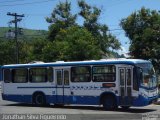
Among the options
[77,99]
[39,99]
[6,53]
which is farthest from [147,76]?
[6,53]

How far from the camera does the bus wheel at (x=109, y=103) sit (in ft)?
73.9

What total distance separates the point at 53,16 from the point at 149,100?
37511 millimetres

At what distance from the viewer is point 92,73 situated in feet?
76.6

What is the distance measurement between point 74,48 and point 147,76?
24.0 metres

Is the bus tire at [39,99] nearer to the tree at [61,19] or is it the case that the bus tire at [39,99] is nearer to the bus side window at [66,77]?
the bus side window at [66,77]

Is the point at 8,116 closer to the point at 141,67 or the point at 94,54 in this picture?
the point at 141,67

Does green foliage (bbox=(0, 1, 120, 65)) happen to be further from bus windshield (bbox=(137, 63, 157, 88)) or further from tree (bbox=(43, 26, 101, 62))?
bus windshield (bbox=(137, 63, 157, 88))

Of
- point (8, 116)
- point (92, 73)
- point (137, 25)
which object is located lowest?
point (8, 116)

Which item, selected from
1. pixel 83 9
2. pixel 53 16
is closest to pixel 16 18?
pixel 53 16

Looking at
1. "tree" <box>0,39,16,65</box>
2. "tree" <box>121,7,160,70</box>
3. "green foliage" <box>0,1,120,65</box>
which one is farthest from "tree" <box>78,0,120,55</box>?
"tree" <box>0,39,16,65</box>

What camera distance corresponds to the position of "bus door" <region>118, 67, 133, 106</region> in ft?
71.5

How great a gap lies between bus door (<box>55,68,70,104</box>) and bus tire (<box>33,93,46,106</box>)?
120 cm

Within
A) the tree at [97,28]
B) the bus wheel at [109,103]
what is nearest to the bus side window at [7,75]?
the bus wheel at [109,103]

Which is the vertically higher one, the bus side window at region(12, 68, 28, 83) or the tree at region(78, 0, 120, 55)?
the tree at region(78, 0, 120, 55)
